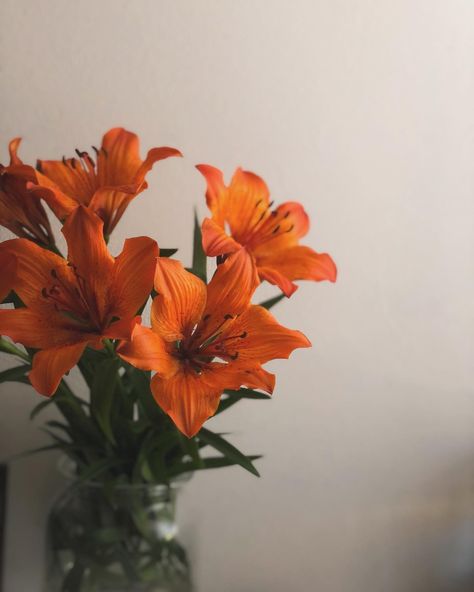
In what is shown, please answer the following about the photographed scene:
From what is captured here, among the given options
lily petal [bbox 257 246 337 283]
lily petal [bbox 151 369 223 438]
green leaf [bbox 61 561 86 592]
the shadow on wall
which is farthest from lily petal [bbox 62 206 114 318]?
the shadow on wall

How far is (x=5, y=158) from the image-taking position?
2.84 feet

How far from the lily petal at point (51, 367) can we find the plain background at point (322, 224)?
0.36 m

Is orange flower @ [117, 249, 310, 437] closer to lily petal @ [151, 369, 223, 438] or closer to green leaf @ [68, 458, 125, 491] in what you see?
lily petal @ [151, 369, 223, 438]

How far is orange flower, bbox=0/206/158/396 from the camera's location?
1.84 ft

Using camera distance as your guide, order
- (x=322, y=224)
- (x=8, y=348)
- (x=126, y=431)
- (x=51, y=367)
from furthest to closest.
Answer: (x=322, y=224) → (x=126, y=431) → (x=8, y=348) → (x=51, y=367)

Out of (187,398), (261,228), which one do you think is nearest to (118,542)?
(187,398)

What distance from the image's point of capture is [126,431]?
0.77m

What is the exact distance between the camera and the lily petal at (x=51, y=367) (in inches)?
21.6

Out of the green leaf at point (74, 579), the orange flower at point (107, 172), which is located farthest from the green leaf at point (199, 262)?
the green leaf at point (74, 579)

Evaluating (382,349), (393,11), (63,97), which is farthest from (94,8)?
(382,349)

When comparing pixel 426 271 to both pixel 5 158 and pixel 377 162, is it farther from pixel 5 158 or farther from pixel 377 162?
pixel 5 158

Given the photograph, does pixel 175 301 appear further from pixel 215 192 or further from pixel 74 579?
pixel 74 579

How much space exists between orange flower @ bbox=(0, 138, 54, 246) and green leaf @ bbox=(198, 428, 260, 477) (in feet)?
0.90

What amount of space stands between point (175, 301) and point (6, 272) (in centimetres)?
15
